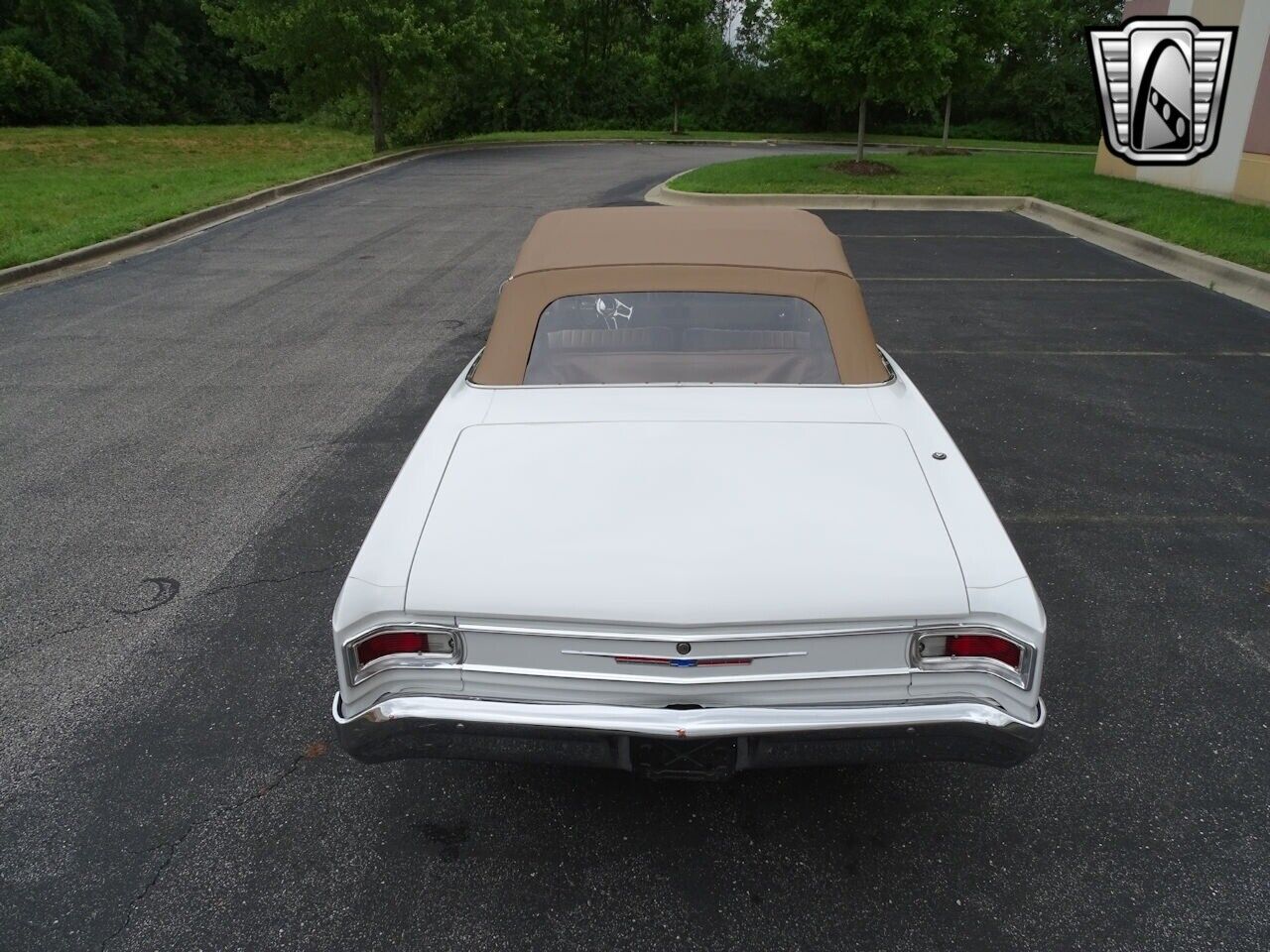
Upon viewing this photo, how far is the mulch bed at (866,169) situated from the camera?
18.4 meters

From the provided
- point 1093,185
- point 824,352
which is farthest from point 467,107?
point 824,352

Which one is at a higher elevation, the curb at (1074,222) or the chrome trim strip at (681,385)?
the chrome trim strip at (681,385)

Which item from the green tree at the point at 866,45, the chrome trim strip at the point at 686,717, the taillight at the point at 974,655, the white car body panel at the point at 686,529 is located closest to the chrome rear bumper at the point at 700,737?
the chrome trim strip at the point at 686,717

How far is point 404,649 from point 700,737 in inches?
32.4

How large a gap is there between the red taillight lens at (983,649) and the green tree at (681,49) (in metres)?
33.9

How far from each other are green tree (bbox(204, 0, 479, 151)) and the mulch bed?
11881 mm

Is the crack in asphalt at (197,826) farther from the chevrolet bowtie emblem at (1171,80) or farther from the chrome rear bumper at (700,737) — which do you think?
the chevrolet bowtie emblem at (1171,80)

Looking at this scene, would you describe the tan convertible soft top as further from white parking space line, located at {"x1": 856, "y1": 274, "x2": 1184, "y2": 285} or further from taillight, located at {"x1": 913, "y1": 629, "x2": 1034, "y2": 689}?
white parking space line, located at {"x1": 856, "y1": 274, "x2": 1184, "y2": 285}

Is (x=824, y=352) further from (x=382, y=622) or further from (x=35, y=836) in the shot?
(x=35, y=836)

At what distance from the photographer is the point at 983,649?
246 cm

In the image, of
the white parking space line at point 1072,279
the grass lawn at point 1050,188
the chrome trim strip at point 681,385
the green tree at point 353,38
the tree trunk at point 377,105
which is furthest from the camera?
the tree trunk at point 377,105

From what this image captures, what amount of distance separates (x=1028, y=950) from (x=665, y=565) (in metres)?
1.39

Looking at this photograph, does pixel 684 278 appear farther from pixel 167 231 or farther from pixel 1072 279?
pixel 167 231

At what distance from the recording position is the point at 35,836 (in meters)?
2.83
